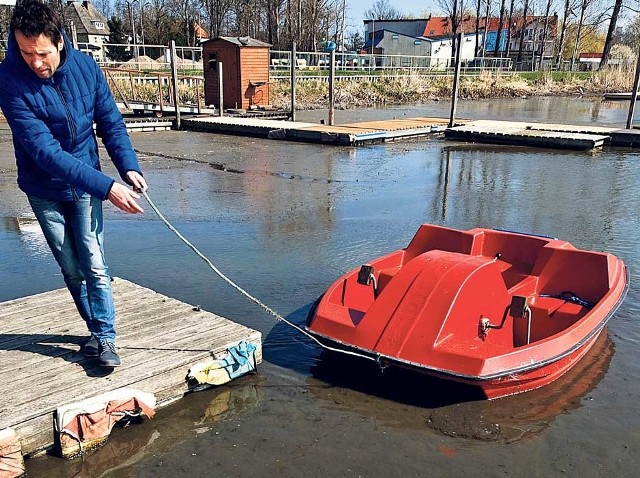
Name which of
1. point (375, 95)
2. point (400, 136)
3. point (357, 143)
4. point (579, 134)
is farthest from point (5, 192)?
point (375, 95)

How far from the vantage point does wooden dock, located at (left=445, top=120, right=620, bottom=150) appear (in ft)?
48.9

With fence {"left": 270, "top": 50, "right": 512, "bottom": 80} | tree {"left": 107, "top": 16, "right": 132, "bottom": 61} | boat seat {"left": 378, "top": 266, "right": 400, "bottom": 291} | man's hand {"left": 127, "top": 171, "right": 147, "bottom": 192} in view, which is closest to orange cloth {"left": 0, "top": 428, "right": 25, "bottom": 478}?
man's hand {"left": 127, "top": 171, "right": 147, "bottom": 192}

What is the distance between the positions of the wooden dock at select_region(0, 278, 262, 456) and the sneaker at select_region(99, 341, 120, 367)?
0.17ft

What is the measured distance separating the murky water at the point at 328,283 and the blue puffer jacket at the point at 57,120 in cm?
A: 149

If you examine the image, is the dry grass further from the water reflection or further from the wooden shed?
the water reflection

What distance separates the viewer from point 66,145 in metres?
3.15

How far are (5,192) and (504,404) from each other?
345 inches

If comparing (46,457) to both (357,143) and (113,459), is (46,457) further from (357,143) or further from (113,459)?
(357,143)

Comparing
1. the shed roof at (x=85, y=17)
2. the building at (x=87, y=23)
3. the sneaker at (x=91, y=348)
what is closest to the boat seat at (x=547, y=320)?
the sneaker at (x=91, y=348)

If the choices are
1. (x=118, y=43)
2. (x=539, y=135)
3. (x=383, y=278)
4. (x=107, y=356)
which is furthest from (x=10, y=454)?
(x=118, y=43)

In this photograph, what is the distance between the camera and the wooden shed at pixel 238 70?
21.0m

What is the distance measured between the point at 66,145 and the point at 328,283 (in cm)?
321

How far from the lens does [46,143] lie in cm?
298

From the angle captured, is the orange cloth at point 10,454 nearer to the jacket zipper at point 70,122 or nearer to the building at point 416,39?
the jacket zipper at point 70,122
